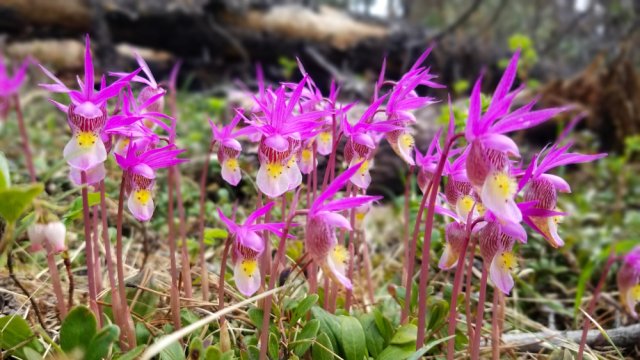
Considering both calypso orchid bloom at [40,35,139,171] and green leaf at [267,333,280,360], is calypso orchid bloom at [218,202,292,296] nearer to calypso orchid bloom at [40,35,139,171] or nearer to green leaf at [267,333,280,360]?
green leaf at [267,333,280,360]

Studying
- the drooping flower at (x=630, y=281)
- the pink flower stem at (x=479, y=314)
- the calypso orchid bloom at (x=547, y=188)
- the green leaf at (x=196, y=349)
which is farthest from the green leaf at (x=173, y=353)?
the drooping flower at (x=630, y=281)

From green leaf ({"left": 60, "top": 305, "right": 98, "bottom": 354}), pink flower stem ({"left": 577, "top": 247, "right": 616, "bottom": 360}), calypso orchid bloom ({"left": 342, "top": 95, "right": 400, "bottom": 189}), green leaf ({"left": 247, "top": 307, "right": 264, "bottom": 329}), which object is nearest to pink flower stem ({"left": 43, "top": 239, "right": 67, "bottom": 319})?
green leaf ({"left": 60, "top": 305, "right": 98, "bottom": 354})

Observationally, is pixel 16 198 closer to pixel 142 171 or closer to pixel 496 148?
pixel 142 171

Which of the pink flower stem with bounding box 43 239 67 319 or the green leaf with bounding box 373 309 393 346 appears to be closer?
the pink flower stem with bounding box 43 239 67 319

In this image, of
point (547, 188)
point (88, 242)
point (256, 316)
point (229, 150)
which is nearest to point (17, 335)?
point (88, 242)

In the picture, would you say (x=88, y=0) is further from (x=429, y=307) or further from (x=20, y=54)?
(x=429, y=307)

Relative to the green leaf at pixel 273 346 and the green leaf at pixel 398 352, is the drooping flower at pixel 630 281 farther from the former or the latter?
the green leaf at pixel 273 346

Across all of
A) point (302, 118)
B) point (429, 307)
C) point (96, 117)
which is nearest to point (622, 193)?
point (429, 307)
